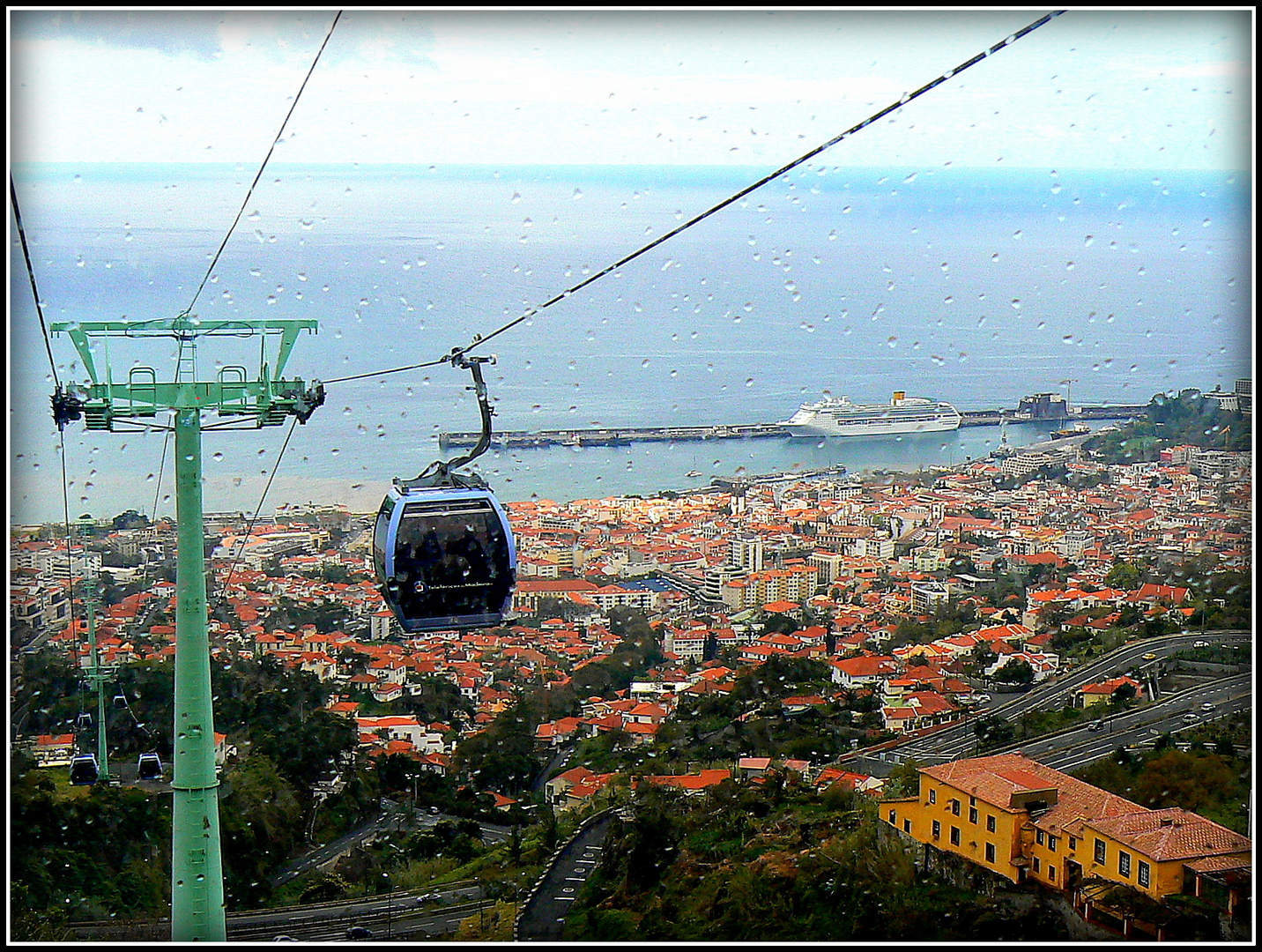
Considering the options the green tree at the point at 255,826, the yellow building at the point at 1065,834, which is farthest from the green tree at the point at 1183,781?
the green tree at the point at 255,826

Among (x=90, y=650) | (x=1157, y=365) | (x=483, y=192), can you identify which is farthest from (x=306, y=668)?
(x=1157, y=365)

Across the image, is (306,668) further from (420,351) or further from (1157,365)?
(1157,365)

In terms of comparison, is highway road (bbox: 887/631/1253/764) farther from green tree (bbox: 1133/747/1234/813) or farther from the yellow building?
the yellow building

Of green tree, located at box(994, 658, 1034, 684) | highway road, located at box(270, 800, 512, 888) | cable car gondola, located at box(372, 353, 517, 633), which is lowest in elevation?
highway road, located at box(270, 800, 512, 888)

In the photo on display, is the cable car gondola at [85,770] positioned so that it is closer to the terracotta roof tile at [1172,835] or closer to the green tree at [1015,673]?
the terracotta roof tile at [1172,835]

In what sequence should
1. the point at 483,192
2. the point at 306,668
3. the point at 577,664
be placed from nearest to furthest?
the point at 306,668
the point at 577,664
the point at 483,192

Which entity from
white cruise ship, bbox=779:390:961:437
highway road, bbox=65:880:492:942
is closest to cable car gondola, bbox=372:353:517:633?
highway road, bbox=65:880:492:942
